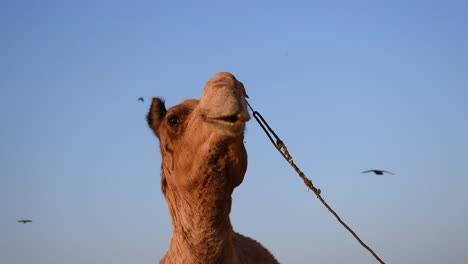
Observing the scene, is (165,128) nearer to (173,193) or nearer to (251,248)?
(173,193)

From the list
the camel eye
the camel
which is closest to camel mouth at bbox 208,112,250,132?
the camel

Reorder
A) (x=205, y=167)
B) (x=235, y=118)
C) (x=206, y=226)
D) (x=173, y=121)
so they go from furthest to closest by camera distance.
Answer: (x=173, y=121) < (x=206, y=226) < (x=205, y=167) < (x=235, y=118)

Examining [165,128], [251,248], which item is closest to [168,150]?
[165,128]

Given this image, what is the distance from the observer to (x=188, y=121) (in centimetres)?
529

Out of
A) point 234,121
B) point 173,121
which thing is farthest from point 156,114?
point 234,121

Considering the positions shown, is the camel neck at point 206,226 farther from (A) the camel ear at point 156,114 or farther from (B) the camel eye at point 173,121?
(A) the camel ear at point 156,114

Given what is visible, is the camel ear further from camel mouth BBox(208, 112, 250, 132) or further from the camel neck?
camel mouth BBox(208, 112, 250, 132)

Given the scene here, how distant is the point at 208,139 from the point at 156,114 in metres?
1.48

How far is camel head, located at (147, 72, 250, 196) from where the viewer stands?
4.40 m

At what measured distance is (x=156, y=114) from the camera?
6.16 metres

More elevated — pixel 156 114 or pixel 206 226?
pixel 156 114

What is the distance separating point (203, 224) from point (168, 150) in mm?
735

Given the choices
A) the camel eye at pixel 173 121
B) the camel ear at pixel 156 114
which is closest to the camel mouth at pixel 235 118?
the camel eye at pixel 173 121

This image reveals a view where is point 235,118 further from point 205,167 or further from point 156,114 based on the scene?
point 156,114
